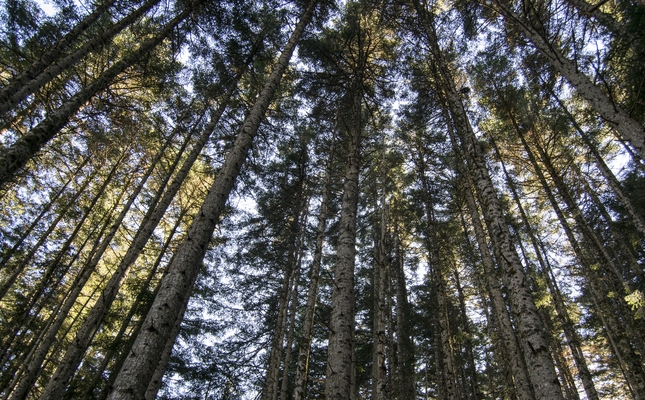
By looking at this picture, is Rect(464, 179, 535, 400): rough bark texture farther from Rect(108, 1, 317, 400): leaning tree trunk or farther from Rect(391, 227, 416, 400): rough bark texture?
Rect(108, 1, 317, 400): leaning tree trunk

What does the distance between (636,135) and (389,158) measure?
9809 millimetres

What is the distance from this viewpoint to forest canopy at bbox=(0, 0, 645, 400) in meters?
6.27

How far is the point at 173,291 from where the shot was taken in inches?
158

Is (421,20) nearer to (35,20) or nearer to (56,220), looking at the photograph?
(35,20)

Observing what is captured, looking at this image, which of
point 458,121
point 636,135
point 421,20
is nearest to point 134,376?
point 458,121

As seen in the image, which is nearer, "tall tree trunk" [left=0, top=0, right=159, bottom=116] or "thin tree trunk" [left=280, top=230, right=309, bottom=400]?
"tall tree trunk" [left=0, top=0, right=159, bottom=116]

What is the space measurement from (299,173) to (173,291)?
1055cm

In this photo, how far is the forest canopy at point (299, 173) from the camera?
6.27 meters

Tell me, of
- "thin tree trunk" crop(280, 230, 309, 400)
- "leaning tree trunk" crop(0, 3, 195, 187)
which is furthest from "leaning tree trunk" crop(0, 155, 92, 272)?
"thin tree trunk" crop(280, 230, 309, 400)

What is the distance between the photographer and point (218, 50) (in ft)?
37.6

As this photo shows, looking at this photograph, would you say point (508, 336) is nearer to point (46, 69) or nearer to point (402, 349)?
point (402, 349)

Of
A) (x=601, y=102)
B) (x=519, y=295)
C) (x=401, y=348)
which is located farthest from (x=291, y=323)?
(x=601, y=102)

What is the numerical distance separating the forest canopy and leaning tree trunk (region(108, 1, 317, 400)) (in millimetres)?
28

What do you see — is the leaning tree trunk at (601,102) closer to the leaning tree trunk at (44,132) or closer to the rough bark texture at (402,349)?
the leaning tree trunk at (44,132)
